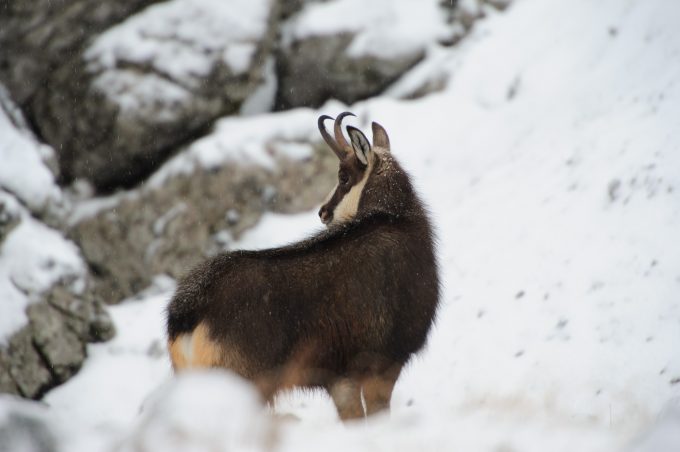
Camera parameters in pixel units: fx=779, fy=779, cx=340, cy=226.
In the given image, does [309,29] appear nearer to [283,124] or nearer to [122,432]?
[283,124]

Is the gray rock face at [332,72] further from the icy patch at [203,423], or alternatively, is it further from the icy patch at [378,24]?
the icy patch at [203,423]

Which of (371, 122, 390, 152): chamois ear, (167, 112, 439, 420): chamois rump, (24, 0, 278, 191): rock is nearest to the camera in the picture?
(167, 112, 439, 420): chamois rump

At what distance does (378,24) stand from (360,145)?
6.92 metres

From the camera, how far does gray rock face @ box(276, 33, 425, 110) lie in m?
11.7

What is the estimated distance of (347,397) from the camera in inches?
185

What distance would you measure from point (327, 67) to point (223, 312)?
8086 millimetres

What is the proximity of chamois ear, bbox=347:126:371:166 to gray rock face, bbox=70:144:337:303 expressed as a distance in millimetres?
5170

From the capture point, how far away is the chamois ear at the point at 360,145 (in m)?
5.28

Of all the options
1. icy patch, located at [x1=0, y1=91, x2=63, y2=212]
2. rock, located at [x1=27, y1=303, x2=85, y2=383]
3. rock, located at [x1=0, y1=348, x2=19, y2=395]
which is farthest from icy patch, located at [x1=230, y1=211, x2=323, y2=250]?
rock, located at [x1=0, y1=348, x2=19, y2=395]

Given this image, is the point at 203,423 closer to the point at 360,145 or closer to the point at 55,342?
the point at 360,145

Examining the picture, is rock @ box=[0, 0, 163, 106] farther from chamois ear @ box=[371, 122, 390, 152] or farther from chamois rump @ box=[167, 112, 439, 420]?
chamois rump @ box=[167, 112, 439, 420]

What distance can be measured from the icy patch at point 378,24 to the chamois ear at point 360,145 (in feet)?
21.5

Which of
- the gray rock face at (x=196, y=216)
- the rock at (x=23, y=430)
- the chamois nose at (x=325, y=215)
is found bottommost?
the gray rock face at (x=196, y=216)

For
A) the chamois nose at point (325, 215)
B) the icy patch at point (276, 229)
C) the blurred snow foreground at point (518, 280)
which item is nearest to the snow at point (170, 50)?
the blurred snow foreground at point (518, 280)
